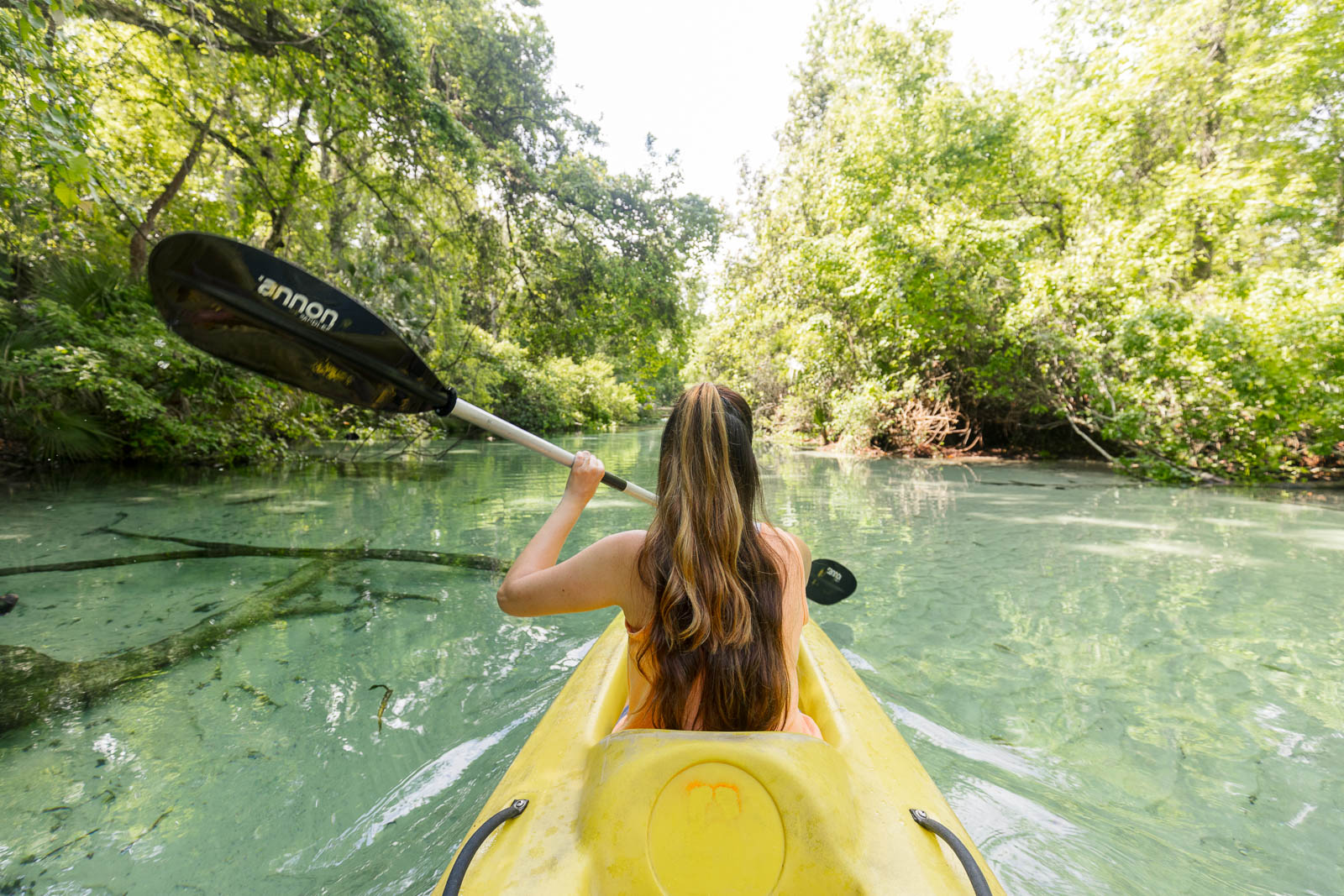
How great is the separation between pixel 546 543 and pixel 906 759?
1.05 metres

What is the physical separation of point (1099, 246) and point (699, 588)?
11160 millimetres

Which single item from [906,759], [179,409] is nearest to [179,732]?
[906,759]

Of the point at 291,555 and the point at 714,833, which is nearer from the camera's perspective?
the point at 714,833

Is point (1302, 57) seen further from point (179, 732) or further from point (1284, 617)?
point (179, 732)

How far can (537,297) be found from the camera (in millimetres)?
9227

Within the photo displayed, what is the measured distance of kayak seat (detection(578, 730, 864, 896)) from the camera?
94 cm

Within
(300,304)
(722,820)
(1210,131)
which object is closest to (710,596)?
(722,820)

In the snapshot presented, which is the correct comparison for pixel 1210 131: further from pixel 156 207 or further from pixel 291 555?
pixel 156 207

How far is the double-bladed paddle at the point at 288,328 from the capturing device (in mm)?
1882

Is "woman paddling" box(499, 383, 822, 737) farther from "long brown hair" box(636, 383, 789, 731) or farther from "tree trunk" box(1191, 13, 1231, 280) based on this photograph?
"tree trunk" box(1191, 13, 1231, 280)

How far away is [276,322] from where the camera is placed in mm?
1973

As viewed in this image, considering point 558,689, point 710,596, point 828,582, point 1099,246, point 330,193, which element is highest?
point 330,193

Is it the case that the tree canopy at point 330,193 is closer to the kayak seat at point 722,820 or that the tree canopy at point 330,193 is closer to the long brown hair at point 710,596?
the long brown hair at point 710,596

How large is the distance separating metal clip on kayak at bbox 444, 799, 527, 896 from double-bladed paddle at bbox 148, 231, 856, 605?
0.93 m
